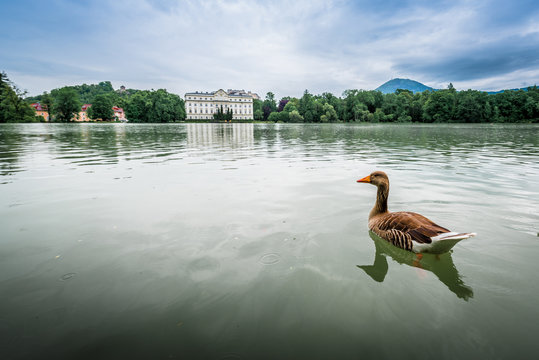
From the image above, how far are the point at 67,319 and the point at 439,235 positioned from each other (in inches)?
164

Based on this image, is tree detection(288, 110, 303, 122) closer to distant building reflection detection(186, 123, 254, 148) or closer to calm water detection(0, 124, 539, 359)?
distant building reflection detection(186, 123, 254, 148)

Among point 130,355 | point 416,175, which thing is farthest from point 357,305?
point 416,175

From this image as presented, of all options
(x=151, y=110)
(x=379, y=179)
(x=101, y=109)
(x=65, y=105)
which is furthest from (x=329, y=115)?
(x=379, y=179)

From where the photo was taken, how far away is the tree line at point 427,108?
91.5 m

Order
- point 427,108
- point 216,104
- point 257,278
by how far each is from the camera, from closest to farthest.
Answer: point 257,278, point 427,108, point 216,104

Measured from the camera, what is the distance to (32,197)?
6469mm

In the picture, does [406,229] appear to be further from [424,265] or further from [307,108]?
[307,108]

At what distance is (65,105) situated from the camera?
333 feet

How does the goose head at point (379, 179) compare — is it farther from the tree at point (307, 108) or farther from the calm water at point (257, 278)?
the tree at point (307, 108)

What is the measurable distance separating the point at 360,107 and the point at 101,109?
11831 cm

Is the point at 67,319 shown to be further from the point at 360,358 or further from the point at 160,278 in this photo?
the point at 360,358

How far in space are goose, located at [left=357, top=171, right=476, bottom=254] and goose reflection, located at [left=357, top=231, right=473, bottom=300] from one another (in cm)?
14

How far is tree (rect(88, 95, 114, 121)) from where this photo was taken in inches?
4473

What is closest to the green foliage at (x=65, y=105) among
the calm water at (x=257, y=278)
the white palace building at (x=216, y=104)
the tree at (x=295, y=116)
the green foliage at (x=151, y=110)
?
the green foliage at (x=151, y=110)
